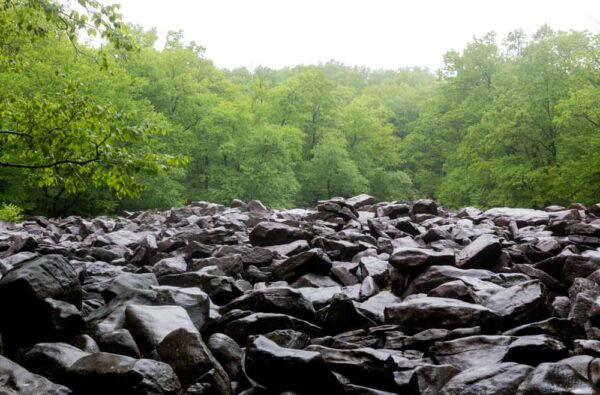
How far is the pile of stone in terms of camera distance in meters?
3.71

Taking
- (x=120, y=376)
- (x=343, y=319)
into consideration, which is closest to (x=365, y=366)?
(x=343, y=319)

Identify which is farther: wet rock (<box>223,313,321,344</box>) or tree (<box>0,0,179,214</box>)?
tree (<box>0,0,179,214</box>)

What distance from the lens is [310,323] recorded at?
5355mm

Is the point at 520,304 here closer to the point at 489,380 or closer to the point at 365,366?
the point at 489,380

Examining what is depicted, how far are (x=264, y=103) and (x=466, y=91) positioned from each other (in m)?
20.6

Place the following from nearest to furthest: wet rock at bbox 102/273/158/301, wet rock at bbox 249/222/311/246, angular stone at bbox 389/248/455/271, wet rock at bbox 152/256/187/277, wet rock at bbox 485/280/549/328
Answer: wet rock at bbox 485/280/549/328 → wet rock at bbox 102/273/158/301 → angular stone at bbox 389/248/455/271 → wet rock at bbox 152/256/187/277 → wet rock at bbox 249/222/311/246

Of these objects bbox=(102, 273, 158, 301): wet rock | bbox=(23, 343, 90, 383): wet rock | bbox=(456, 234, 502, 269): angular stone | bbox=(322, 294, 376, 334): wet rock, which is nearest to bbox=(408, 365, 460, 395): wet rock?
bbox=(322, 294, 376, 334): wet rock

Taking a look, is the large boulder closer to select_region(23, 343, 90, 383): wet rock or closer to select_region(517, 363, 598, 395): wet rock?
select_region(23, 343, 90, 383): wet rock

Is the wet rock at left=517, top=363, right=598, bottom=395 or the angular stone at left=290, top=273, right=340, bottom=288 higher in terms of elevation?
the wet rock at left=517, top=363, right=598, bottom=395

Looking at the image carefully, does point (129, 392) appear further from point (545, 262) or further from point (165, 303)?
point (545, 262)

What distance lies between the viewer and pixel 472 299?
5621 millimetres

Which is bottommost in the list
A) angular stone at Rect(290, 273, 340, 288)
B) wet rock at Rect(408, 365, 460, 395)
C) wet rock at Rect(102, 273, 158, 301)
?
angular stone at Rect(290, 273, 340, 288)

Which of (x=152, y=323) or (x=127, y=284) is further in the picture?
(x=127, y=284)

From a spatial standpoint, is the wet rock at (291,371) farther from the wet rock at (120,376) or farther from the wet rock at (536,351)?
the wet rock at (536,351)
